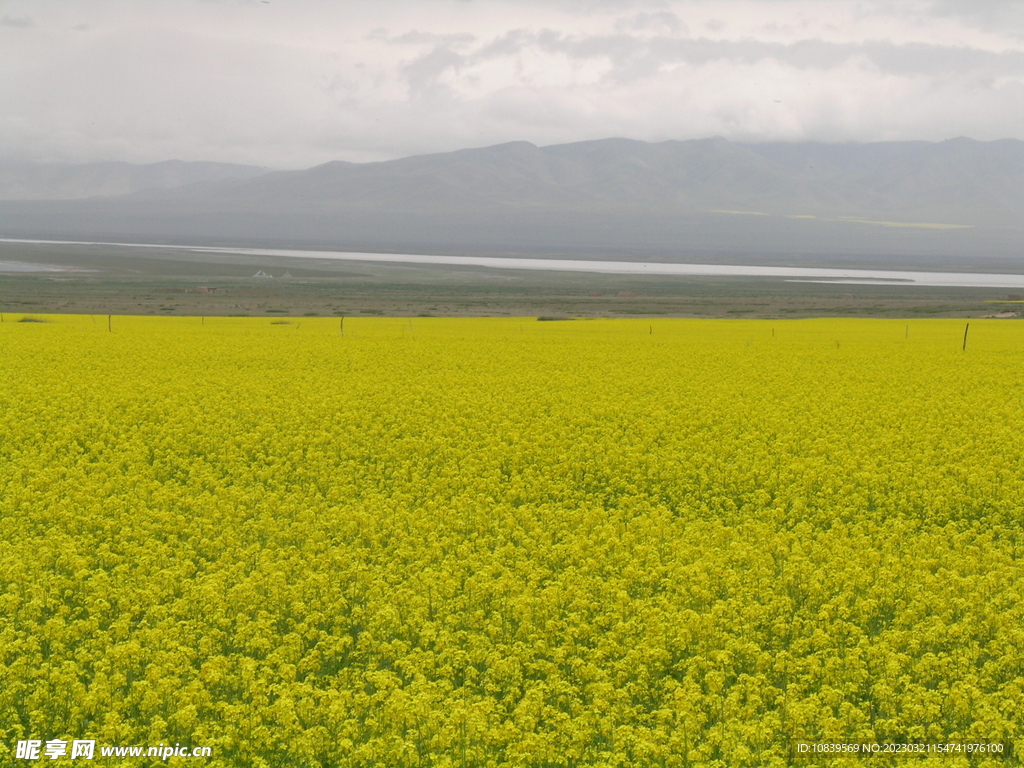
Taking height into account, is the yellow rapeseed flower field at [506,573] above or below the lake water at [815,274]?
below

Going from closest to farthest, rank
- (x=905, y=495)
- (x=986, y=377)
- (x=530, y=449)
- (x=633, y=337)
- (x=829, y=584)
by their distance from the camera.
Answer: (x=829, y=584), (x=905, y=495), (x=530, y=449), (x=986, y=377), (x=633, y=337)

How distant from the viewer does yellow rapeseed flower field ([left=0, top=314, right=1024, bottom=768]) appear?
7652 millimetres

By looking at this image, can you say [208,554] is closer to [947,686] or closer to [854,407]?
[947,686]

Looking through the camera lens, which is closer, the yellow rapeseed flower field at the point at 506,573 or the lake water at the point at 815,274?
the yellow rapeseed flower field at the point at 506,573

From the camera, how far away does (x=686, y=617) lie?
9.30 meters

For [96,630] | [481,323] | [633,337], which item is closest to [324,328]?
[481,323]

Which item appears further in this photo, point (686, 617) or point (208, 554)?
point (208, 554)

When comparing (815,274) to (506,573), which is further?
(815,274)

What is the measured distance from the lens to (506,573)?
1034 cm

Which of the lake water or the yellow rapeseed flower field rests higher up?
the lake water

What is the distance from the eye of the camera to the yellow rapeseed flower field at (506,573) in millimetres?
7652

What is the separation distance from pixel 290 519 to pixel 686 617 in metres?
5.74

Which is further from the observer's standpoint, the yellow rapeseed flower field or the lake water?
the lake water

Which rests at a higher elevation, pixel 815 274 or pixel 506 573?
pixel 815 274
